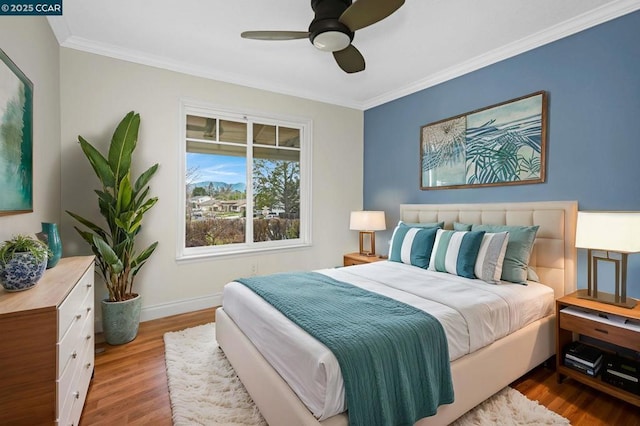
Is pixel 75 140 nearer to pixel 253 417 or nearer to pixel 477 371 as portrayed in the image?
pixel 253 417

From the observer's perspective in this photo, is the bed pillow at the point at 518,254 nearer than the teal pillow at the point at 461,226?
Yes

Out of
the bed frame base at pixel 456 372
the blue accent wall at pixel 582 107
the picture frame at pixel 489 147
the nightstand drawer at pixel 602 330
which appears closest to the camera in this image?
the bed frame base at pixel 456 372

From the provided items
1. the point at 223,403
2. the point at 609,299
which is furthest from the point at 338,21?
the point at 609,299

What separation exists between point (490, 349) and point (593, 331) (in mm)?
758

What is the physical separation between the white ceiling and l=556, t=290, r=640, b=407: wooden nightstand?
220 centimetres

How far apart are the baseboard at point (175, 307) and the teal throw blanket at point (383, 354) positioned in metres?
1.99

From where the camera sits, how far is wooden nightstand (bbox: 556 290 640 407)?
6.04 ft

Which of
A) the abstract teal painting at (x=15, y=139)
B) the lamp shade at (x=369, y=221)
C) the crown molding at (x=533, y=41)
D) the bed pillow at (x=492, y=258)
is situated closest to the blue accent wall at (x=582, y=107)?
the crown molding at (x=533, y=41)

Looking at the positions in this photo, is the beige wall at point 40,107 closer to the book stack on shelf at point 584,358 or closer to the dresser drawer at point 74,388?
the dresser drawer at point 74,388

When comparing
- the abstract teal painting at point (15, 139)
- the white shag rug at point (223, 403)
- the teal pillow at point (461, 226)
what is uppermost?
the abstract teal painting at point (15, 139)

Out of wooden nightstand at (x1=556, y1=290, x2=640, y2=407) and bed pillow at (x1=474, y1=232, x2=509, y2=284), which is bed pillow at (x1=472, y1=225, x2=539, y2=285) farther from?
wooden nightstand at (x1=556, y1=290, x2=640, y2=407)

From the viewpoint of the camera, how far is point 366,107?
4.66m

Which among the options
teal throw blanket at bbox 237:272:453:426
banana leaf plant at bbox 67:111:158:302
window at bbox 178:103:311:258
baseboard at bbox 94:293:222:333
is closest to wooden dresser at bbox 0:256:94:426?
teal throw blanket at bbox 237:272:453:426

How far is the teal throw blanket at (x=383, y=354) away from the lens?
1321mm
